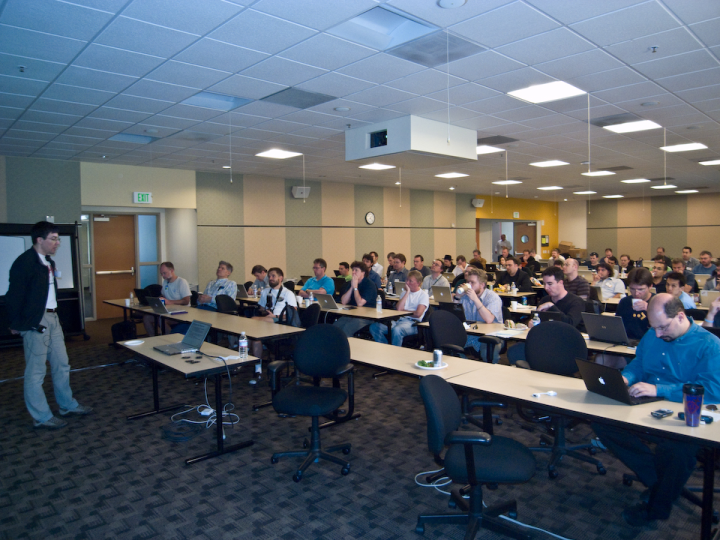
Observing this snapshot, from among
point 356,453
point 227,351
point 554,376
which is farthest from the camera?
point 227,351

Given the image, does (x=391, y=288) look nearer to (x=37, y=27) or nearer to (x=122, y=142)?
(x=122, y=142)

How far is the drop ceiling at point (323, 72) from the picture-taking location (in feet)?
11.6

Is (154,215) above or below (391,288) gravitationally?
above

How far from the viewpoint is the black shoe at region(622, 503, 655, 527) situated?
2.81 metres

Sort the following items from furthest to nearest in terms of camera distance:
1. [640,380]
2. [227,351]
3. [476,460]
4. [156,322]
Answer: [156,322] < [227,351] < [640,380] < [476,460]

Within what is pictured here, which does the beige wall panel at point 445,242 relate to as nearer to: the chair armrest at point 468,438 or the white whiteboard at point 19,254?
the white whiteboard at point 19,254

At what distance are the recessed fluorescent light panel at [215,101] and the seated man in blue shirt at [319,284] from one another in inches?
104

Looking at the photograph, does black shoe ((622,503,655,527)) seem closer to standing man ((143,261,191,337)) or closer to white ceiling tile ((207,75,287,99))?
white ceiling tile ((207,75,287,99))

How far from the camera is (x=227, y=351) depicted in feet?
14.2

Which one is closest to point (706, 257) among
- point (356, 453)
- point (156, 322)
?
point (356, 453)

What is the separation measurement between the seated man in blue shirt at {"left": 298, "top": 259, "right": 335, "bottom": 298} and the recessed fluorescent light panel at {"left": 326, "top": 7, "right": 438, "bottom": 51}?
153 inches

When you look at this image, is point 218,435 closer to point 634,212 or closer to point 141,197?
point 141,197

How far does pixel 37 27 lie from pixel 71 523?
3.52 m

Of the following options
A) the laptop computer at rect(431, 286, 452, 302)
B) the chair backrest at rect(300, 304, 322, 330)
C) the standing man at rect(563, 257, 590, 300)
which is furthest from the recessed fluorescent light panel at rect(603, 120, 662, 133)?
the chair backrest at rect(300, 304, 322, 330)
